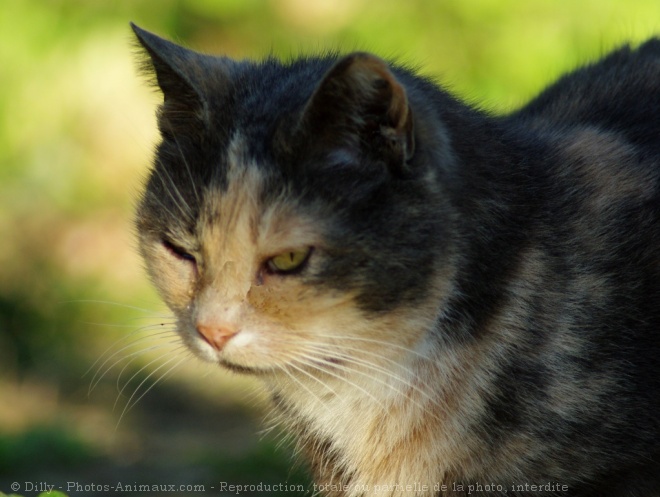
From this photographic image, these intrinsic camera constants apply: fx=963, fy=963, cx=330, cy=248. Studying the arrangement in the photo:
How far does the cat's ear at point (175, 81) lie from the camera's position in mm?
1899

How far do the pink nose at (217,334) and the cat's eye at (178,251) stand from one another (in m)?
0.18

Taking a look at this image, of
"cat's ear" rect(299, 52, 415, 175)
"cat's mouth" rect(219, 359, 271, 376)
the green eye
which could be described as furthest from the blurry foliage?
"cat's ear" rect(299, 52, 415, 175)

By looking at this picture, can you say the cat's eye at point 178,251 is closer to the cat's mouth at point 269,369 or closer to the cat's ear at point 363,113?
the cat's mouth at point 269,369

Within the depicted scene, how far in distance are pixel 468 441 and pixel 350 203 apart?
547 millimetres

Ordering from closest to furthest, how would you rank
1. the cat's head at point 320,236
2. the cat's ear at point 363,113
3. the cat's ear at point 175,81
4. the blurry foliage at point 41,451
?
the cat's ear at point 363,113 → the cat's head at point 320,236 → the cat's ear at point 175,81 → the blurry foliage at point 41,451

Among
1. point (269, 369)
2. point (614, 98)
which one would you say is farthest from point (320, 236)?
point (614, 98)

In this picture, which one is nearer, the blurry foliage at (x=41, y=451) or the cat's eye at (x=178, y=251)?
the cat's eye at (x=178, y=251)

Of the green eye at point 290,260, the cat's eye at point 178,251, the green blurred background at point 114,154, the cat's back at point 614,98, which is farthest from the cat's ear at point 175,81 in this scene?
the green blurred background at point 114,154

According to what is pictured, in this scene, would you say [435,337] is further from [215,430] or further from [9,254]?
[9,254]

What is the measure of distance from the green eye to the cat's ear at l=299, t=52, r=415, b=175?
208mm

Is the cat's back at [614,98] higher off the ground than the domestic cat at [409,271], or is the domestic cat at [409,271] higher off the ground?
the cat's back at [614,98]

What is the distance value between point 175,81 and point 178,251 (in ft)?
1.12

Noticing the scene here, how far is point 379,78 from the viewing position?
1.66 metres

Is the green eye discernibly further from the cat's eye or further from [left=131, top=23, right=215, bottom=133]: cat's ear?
[left=131, top=23, right=215, bottom=133]: cat's ear
